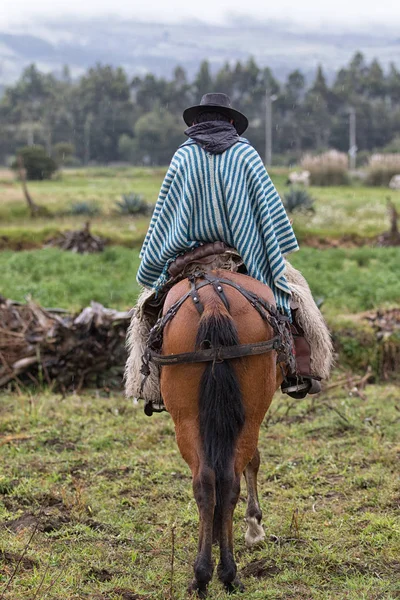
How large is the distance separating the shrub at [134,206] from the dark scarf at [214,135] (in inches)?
801

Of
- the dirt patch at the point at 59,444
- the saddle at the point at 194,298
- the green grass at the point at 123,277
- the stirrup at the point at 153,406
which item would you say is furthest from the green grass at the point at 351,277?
the stirrup at the point at 153,406

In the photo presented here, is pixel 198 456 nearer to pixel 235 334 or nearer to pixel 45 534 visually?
pixel 235 334

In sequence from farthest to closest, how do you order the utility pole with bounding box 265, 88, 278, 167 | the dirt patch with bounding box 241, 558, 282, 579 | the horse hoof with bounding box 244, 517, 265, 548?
the utility pole with bounding box 265, 88, 278, 167
the horse hoof with bounding box 244, 517, 265, 548
the dirt patch with bounding box 241, 558, 282, 579

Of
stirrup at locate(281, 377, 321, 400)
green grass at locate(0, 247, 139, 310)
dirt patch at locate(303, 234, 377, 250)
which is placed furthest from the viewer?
dirt patch at locate(303, 234, 377, 250)

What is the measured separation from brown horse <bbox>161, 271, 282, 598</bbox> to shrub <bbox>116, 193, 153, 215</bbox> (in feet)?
69.1

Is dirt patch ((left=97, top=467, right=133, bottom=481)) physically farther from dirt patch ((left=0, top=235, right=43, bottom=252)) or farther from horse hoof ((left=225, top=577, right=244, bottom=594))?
dirt patch ((left=0, top=235, right=43, bottom=252))

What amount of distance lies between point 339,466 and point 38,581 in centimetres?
304

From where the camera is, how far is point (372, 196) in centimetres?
3172

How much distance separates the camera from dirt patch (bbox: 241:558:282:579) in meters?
4.50

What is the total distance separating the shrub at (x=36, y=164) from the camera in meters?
38.9

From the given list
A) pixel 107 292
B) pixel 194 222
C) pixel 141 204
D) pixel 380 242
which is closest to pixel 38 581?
pixel 194 222

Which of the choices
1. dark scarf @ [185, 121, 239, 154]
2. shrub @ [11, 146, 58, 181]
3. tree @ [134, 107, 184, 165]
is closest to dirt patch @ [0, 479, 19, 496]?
dark scarf @ [185, 121, 239, 154]

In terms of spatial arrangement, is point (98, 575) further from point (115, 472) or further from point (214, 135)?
point (214, 135)

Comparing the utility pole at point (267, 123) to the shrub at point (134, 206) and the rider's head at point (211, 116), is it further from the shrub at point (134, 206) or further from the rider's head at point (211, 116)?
the rider's head at point (211, 116)
